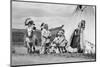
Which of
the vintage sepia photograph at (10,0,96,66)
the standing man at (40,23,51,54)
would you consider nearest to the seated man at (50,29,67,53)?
the vintage sepia photograph at (10,0,96,66)

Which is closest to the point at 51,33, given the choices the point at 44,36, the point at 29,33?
the point at 44,36

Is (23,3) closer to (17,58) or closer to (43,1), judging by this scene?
(43,1)

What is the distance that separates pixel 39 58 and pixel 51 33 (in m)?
0.36

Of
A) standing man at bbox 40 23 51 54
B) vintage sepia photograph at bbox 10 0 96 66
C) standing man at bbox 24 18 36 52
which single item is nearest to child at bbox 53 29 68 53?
vintage sepia photograph at bbox 10 0 96 66

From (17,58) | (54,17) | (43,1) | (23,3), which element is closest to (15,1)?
(23,3)

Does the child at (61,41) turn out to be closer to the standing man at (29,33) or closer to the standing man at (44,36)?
the standing man at (44,36)

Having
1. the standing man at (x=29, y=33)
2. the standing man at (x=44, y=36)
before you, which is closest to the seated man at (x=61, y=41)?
the standing man at (x=44, y=36)

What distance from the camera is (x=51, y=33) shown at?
2.53 metres

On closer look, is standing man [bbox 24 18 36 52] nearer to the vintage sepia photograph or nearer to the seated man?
the vintage sepia photograph

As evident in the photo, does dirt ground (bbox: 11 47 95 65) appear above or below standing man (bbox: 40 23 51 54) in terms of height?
below

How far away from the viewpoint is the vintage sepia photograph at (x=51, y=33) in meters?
2.39

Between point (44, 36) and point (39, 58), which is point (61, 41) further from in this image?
point (39, 58)

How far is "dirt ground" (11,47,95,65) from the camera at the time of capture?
237 centimetres

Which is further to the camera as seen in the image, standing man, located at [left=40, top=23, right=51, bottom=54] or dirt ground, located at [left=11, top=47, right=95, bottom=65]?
standing man, located at [left=40, top=23, right=51, bottom=54]
